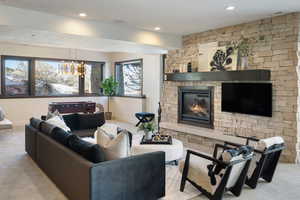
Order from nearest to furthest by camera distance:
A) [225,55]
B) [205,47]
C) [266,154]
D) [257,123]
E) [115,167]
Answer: [115,167] < [266,154] < [257,123] < [225,55] < [205,47]

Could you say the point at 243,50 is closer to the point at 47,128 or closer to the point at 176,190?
the point at 176,190

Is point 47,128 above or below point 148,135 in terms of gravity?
above

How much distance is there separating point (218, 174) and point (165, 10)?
3.05m

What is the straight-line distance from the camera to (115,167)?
2691 mm

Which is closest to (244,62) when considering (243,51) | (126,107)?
(243,51)

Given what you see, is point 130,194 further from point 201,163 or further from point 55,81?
point 55,81

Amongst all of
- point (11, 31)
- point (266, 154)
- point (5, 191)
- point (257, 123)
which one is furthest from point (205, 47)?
point (5, 191)

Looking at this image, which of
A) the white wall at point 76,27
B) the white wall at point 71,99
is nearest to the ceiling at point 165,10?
the white wall at point 76,27

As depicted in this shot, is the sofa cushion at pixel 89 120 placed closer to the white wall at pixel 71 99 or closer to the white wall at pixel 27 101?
the white wall at pixel 71 99

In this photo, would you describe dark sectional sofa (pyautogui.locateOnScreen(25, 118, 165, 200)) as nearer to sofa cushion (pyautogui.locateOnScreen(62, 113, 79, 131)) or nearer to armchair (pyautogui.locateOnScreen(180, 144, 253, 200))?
armchair (pyautogui.locateOnScreen(180, 144, 253, 200))

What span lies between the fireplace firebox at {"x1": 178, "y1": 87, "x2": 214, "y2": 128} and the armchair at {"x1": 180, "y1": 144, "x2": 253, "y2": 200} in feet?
9.63

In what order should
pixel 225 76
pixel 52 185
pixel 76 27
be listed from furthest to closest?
pixel 225 76 → pixel 76 27 → pixel 52 185

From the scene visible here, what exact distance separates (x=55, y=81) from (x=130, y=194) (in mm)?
7851

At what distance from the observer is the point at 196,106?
6.54 m
